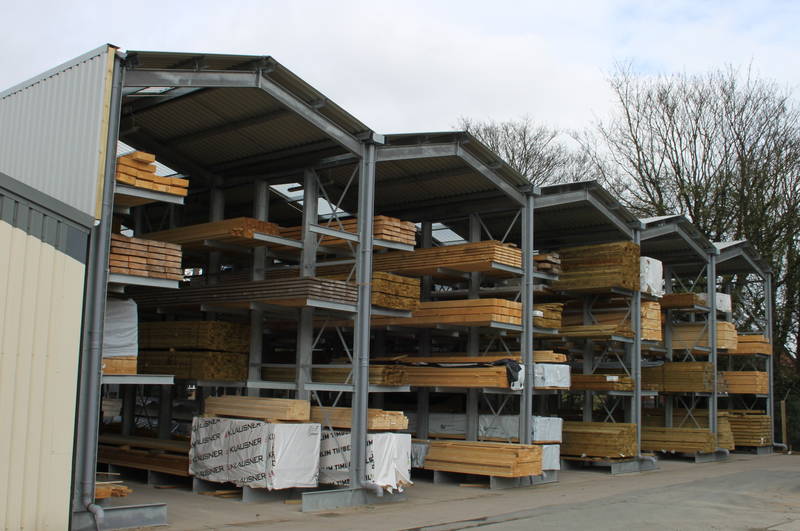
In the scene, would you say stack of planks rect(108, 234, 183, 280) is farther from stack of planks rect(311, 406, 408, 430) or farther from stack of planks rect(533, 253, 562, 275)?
stack of planks rect(533, 253, 562, 275)

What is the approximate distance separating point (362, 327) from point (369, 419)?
1.79m

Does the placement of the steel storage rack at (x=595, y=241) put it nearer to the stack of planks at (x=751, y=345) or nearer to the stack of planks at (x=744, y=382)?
the stack of planks at (x=744, y=382)

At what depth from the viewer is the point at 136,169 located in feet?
42.3

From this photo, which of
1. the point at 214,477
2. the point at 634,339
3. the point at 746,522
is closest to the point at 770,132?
the point at 634,339

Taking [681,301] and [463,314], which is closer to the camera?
[463,314]

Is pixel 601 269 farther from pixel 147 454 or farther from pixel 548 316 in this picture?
pixel 147 454

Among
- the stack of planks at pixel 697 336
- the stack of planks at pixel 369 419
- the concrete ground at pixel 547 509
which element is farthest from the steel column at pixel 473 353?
the stack of planks at pixel 697 336

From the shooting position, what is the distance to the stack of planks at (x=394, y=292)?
671 inches

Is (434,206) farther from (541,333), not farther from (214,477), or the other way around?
(214,477)

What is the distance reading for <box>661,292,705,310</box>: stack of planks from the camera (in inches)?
1089

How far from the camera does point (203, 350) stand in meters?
17.0

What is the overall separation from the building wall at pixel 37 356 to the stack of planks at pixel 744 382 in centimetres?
2461

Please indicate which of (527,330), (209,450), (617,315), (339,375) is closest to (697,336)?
(617,315)

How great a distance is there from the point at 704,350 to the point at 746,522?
1476 centimetres
